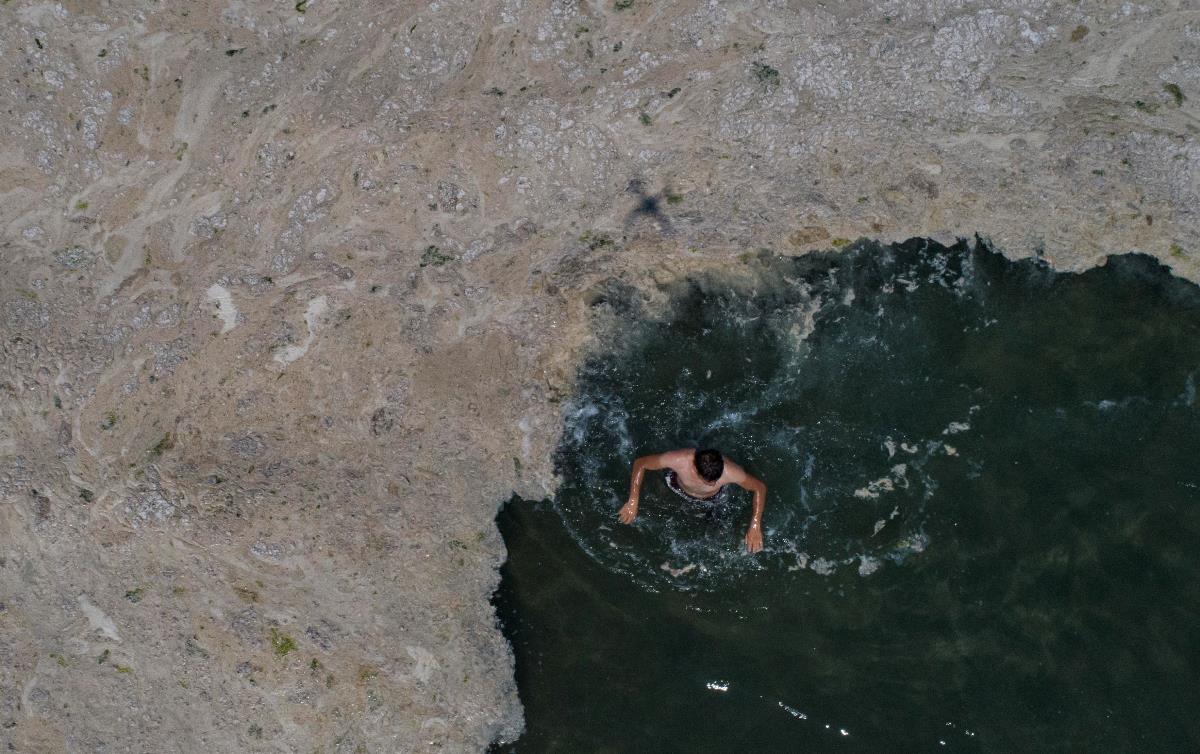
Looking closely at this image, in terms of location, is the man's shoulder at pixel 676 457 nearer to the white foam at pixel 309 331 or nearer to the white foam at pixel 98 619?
the white foam at pixel 309 331

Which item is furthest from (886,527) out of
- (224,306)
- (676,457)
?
(224,306)

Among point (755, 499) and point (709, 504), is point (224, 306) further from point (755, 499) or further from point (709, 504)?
point (755, 499)

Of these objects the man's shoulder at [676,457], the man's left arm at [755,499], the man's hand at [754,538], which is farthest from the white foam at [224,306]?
the man's hand at [754,538]

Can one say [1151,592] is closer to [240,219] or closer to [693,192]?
[693,192]

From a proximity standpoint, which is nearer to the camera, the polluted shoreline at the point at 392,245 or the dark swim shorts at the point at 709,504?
the polluted shoreline at the point at 392,245

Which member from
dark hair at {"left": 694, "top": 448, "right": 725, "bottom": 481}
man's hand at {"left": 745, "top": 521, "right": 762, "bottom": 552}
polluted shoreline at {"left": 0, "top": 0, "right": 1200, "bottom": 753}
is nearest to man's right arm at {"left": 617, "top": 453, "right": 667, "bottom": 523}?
dark hair at {"left": 694, "top": 448, "right": 725, "bottom": 481}

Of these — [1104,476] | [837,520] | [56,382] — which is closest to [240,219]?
[56,382]

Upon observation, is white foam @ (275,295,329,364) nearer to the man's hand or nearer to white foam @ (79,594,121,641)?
white foam @ (79,594,121,641)
